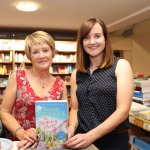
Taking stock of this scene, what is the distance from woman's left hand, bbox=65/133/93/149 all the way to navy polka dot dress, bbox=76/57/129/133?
0.59 feet

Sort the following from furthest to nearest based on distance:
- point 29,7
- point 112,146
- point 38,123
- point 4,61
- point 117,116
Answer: point 4,61 < point 29,7 < point 112,146 < point 117,116 < point 38,123

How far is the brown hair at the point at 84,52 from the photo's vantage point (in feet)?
4.44

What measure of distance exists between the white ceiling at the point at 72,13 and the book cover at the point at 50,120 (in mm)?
3587

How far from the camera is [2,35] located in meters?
6.86

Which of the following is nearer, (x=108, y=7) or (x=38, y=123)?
(x=38, y=123)

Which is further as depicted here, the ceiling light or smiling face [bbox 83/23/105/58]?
the ceiling light

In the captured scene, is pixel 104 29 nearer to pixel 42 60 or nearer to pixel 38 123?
pixel 42 60

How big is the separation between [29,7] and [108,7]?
1.61 m

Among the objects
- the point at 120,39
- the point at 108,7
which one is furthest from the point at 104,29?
the point at 120,39

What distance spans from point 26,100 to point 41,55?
31 cm

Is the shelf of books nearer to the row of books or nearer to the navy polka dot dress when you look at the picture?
the navy polka dot dress

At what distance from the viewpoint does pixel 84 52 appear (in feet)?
4.93

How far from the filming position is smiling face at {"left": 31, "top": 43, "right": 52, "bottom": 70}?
56.5 inches

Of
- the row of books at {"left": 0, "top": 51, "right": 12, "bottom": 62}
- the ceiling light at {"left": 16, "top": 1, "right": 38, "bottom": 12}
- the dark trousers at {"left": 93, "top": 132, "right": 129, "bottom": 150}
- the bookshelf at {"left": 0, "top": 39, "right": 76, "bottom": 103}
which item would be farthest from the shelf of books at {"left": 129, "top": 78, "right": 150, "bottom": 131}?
the row of books at {"left": 0, "top": 51, "right": 12, "bottom": 62}
